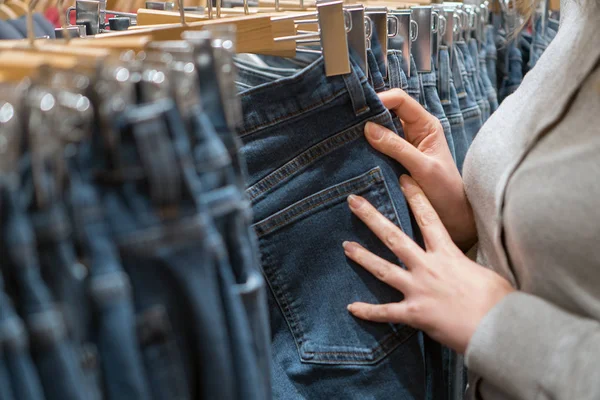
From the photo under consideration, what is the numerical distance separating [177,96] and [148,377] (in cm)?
21

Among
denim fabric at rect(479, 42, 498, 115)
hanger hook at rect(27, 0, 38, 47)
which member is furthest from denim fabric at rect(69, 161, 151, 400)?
denim fabric at rect(479, 42, 498, 115)

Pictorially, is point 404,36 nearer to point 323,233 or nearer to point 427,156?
point 427,156

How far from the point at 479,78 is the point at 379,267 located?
0.66 meters

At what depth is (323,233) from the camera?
82cm

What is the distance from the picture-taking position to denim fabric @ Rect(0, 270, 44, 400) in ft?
1.27

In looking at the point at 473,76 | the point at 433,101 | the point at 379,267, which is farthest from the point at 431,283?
the point at 473,76

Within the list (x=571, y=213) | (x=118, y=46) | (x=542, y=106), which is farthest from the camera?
(x=542, y=106)

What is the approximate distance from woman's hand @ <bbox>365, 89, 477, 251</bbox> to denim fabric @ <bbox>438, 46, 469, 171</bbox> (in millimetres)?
214

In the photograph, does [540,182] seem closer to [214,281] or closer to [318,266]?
[318,266]

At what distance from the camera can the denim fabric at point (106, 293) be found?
42 centimetres

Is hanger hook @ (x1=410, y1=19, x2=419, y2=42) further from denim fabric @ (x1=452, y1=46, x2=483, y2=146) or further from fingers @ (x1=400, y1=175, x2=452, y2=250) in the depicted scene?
fingers @ (x1=400, y1=175, x2=452, y2=250)

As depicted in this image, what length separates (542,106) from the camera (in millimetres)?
771

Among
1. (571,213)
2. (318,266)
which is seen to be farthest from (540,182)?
(318,266)

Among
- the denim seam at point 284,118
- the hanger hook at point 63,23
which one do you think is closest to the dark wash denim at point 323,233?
the denim seam at point 284,118
